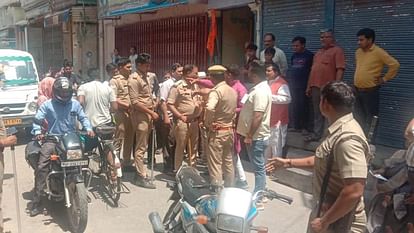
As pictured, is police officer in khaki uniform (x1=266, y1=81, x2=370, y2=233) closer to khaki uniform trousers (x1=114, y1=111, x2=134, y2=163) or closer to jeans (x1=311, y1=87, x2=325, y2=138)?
jeans (x1=311, y1=87, x2=325, y2=138)

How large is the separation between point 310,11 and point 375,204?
5.18 meters

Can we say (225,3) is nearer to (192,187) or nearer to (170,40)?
(170,40)

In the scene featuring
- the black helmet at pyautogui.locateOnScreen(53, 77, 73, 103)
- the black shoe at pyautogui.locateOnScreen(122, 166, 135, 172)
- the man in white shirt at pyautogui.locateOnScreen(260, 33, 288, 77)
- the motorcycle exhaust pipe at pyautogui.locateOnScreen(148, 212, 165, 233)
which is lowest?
the black shoe at pyautogui.locateOnScreen(122, 166, 135, 172)

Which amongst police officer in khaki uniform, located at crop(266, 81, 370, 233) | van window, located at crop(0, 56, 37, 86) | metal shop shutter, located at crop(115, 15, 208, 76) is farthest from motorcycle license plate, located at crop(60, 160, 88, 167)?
metal shop shutter, located at crop(115, 15, 208, 76)

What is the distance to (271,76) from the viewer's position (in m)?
6.43

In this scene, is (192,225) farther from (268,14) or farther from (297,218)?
(268,14)

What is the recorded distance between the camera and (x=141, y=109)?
21.6 feet

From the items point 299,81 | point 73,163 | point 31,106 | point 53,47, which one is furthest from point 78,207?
point 53,47

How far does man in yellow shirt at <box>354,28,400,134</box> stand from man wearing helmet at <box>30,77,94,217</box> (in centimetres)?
359

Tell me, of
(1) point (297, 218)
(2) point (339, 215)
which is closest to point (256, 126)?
(1) point (297, 218)

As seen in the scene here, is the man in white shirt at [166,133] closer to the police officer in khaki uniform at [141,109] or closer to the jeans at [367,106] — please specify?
the police officer in khaki uniform at [141,109]

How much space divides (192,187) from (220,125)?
1.77 metres

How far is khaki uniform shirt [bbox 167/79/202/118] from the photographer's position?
6.61m

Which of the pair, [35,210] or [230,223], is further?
[35,210]
